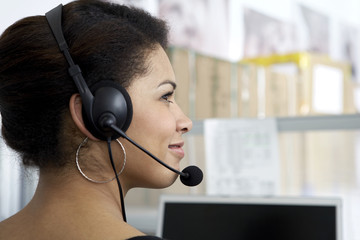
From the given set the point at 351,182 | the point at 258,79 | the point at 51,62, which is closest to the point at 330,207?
the point at 351,182

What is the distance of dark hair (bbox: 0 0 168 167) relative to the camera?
643 mm

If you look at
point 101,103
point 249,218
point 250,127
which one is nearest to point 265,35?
point 250,127

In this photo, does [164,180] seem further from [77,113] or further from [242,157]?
[242,157]

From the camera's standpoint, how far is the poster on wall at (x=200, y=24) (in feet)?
9.97

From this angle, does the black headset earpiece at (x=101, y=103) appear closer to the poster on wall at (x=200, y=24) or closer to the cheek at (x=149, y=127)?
the cheek at (x=149, y=127)

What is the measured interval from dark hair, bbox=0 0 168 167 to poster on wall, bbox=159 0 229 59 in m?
2.29

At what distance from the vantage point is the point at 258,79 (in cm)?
208

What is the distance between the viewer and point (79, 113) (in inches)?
25.3

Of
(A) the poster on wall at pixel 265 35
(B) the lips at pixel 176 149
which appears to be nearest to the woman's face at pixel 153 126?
(B) the lips at pixel 176 149

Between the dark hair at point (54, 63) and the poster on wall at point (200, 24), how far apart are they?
229cm

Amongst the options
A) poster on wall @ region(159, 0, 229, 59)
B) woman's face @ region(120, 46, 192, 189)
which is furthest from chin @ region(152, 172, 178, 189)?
poster on wall @ region(159, 0, 229, 59)

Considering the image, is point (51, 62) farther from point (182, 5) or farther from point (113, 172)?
point (182, 5)

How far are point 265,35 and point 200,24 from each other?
767mm

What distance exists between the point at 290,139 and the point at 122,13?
744 millimetres
